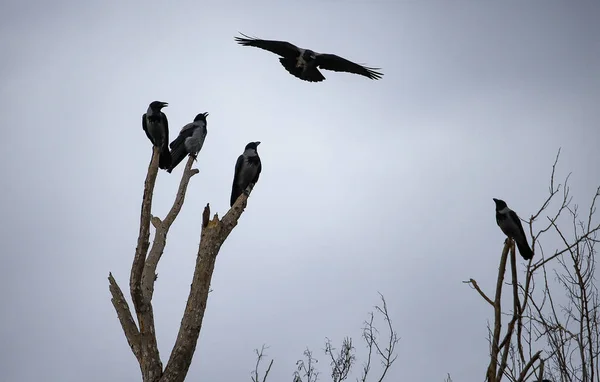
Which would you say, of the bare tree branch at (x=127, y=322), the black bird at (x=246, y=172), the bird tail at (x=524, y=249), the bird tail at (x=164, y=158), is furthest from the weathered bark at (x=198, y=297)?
the bird tail at (x=524, y=249)

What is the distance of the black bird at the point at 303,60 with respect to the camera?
10367 millimetres

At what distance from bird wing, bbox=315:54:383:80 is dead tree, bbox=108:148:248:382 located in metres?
5.52

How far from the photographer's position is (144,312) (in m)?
5.41

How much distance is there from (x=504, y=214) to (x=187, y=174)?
4.09 metres

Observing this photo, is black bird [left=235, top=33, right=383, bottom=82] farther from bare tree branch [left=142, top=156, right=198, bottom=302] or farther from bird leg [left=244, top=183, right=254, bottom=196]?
bare tree branch [left=142, top=156, right=198, bottom=302]

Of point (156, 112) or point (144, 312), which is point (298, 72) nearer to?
point (156, 112)

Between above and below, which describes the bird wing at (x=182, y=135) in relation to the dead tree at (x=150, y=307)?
above

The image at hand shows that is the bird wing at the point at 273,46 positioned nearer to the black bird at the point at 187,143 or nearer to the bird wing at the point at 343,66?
the bird wing at the point at 343,66

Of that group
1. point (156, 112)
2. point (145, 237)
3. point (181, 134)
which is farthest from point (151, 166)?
point (181, 134)

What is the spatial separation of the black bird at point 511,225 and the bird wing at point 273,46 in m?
4.76

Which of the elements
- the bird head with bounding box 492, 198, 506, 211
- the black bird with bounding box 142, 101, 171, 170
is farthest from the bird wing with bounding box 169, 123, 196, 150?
the bird head with bounding box 492, 198, 506, 211

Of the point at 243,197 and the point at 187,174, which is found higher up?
the point at 187,174

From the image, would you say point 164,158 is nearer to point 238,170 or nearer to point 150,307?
point 238,170

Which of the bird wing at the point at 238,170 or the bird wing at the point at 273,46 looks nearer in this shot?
the bird wing at the point at 238,170
